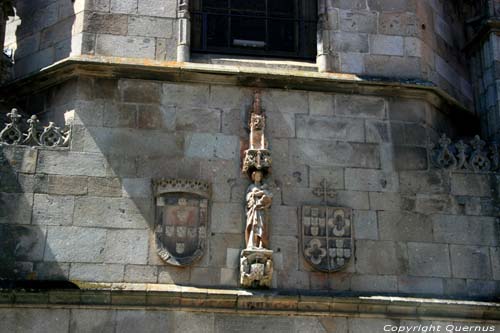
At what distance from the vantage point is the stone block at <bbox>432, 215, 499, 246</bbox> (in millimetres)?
11594

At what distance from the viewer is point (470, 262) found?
1152cm

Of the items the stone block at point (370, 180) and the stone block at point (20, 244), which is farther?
the stone block at point (370, 180)

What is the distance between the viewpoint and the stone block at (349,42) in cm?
1242

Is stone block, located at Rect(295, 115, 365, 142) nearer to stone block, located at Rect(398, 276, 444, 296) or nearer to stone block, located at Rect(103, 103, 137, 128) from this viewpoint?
stone block, located at Rect(398, 276, 444, 296)

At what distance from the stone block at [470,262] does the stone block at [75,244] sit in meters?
4.37

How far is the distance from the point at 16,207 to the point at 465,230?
5.60m

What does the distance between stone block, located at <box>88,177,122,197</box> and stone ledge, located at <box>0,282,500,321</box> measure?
3.76 feet

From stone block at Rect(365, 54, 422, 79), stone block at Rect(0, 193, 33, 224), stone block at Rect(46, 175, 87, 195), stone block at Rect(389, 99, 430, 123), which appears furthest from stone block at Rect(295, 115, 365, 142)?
stone block at Rect(0, 193, 33, 224)

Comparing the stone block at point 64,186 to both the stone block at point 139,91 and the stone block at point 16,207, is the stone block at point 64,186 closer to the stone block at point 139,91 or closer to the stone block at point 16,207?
the stone block at point 16,207

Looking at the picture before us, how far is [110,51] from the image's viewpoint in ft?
39.1

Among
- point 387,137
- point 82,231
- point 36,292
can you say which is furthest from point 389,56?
point 36,292

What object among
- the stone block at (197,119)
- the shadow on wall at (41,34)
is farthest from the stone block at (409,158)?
the shadow on wall at (41,34)

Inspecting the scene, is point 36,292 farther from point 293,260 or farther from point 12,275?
point 293,260

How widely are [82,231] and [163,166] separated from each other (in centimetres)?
128
